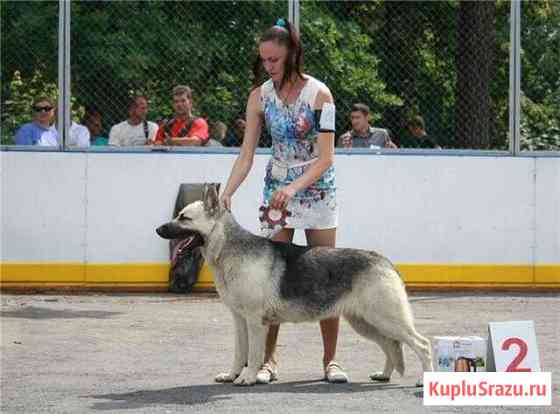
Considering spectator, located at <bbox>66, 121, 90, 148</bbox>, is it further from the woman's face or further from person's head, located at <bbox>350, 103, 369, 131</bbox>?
the woman's face

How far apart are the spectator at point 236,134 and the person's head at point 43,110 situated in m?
1.77

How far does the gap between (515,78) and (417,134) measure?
1148mm

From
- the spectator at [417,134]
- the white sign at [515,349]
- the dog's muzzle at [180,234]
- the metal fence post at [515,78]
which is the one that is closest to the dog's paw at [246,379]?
the dog's muzzle at [180,234]

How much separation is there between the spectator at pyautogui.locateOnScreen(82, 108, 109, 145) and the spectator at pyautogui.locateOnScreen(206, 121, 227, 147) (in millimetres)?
1047

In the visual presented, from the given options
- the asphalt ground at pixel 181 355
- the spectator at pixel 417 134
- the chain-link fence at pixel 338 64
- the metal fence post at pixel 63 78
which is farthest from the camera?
the spectator at pixel 417 134

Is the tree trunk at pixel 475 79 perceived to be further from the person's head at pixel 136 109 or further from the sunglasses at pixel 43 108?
the sunglasses at pixel 43 108

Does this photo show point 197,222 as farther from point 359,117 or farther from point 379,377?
point 359,117

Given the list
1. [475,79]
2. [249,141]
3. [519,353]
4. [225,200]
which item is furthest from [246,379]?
[475,79]

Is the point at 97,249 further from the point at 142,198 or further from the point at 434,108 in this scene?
the point at 434,108

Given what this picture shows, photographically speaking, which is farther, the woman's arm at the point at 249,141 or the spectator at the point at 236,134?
the spectator at the point at 236,134

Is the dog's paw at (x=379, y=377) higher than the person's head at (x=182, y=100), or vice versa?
the person's head at (x=182, y=100)

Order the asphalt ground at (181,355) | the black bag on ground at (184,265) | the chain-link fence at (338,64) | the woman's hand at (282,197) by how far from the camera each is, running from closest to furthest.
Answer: the asphalt ground at (181,355) → the woman's hand at (282,197) → the black bag on ground at (184,265) → the chain-link fence at (338,64)

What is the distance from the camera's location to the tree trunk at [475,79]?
16.5m

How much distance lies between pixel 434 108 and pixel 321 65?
1.26 m
